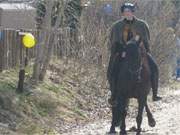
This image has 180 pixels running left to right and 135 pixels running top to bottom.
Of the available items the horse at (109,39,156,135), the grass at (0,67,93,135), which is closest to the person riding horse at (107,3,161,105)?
the horse at (109,39,156,135)

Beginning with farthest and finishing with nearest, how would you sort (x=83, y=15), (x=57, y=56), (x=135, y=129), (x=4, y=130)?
(x=83, y=15), (x=57, y=56), (x=135, y=129), (x=4, y=130)

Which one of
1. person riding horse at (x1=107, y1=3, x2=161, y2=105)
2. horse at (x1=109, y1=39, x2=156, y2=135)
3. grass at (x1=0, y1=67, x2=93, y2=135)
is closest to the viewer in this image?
horse at (x1=109, y1=39, x2=156, y2=135)

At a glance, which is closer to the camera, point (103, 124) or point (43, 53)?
point (103, 124)

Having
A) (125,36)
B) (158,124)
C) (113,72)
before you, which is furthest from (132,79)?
(158,124)

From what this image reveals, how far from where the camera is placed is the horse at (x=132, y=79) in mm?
13156

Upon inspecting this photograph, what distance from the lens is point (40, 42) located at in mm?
18453

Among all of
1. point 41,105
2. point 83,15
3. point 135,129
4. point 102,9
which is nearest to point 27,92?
point 41,105

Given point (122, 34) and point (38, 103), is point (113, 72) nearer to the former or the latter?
point (122, 34)

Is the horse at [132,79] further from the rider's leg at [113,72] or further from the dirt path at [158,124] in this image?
the dirt path at [158,124]

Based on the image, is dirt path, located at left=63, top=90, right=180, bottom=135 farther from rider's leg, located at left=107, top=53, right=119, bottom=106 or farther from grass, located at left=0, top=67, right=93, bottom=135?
rider's leg, located at left=107, top=53, right=119, bottom=106

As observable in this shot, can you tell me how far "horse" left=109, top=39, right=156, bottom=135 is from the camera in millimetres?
13156

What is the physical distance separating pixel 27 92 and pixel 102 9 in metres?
11.3

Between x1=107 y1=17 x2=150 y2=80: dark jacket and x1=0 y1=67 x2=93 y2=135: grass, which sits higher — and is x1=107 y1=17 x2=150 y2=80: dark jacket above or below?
above

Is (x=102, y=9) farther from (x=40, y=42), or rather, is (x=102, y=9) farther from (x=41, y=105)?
(x=41, y=105)
